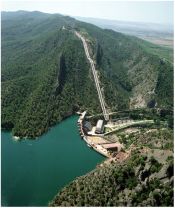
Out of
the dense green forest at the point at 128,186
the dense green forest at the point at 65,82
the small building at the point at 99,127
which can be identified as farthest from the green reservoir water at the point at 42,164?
the dense green forest at the point at 65,82

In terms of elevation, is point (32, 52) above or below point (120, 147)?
above

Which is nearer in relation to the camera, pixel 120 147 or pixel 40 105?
pixel 120 147

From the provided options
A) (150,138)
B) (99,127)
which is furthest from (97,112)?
(150,138)

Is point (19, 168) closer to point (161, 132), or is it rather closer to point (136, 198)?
point (136, 198)

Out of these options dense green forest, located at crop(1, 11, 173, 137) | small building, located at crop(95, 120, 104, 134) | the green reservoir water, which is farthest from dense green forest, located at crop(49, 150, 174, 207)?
dense green forest, located at crop(1, 11, 173, 137)

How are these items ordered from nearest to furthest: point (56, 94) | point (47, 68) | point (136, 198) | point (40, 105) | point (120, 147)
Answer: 1. point (136, 198)
2. point (120, 147)
3. point (40, 105)
4. point (56, 94)
5. point (47, 68)

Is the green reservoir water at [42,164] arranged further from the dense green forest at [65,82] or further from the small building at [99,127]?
the dense green forest at [65,82]

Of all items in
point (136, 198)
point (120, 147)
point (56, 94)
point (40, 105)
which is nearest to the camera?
point (136, 198)

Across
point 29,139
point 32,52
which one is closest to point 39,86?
point 29,139

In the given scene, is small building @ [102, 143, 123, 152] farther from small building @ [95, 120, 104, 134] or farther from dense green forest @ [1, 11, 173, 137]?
dense green forest @ [1, 11, 173, 137]
